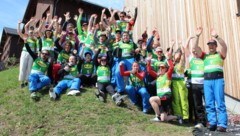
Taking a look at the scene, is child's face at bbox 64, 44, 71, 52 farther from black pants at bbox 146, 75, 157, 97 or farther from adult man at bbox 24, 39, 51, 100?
black pants at bbox 146, 75, 157, 97

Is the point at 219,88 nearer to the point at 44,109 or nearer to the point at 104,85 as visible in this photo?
the point at 104,85

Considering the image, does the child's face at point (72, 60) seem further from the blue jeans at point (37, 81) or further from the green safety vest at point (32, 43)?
the green safety vest at point (32, 43)

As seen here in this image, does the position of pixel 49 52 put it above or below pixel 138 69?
above

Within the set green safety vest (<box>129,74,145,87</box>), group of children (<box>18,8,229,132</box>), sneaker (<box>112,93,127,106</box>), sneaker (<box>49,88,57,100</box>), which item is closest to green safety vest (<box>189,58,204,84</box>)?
group of children (<box>18,8,229,132</box>)

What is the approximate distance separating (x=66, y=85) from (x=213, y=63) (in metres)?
4.59

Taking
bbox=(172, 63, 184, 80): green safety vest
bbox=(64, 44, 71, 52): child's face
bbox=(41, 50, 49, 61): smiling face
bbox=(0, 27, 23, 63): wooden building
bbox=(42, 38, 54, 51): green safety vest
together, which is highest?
bbox=(0, 27, 23, 63): wooden building

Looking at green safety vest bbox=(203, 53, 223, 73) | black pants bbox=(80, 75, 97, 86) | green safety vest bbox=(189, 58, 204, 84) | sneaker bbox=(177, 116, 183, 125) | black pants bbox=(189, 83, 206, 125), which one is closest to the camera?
green safety vest bbox=(203, 53, 223, 73)

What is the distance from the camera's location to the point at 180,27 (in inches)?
493

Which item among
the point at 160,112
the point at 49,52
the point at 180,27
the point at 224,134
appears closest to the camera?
the point at 224,134

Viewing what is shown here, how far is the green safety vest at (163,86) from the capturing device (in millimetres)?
8406

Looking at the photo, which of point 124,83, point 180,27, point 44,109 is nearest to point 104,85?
point 124,83

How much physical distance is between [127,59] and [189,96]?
2268 mm

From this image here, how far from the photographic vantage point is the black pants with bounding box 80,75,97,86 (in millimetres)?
10256

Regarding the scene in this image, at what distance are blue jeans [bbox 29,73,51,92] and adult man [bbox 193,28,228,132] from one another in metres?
4.84
